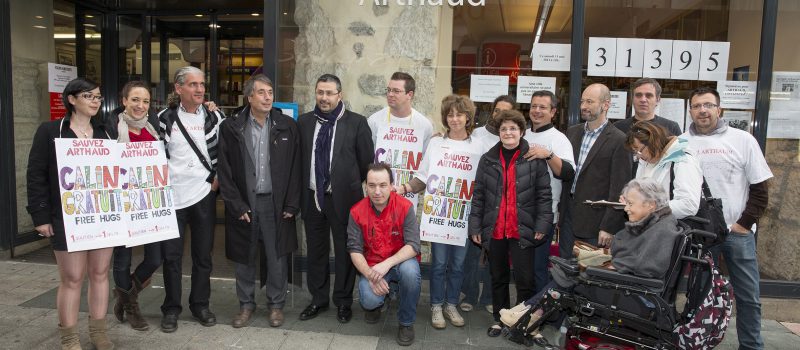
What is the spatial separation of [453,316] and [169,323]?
223 cm

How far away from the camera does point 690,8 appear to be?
5.54 metres

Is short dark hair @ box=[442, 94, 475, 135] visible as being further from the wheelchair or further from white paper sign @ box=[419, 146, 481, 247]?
the wheelchair

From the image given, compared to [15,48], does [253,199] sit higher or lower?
lower

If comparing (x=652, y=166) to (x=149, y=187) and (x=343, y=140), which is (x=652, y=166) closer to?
(x=343, y=140)

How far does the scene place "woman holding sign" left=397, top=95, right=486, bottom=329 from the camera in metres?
4.54

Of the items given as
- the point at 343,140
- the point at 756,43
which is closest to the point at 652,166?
the point at 343,140

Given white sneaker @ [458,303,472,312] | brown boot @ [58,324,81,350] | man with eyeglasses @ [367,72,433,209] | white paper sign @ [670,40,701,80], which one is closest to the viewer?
brown boot @ [58,324,81,350]

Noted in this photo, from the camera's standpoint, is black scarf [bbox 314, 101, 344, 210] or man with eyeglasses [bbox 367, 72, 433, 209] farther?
man with eyeglasses [bbox 367, 72, 433, 209]

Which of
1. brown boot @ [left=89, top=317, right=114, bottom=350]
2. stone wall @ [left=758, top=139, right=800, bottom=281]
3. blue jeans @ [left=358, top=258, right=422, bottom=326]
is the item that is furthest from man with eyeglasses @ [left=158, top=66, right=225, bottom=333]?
stone wall @ [left=758, top=139, right=800, bottom=281]

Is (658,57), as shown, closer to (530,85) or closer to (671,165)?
(530,85)

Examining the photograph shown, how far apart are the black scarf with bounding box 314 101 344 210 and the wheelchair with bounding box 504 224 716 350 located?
6.71ft

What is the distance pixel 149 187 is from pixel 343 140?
1465 millimetres

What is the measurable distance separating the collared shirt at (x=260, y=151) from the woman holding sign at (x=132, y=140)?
697 millimetres

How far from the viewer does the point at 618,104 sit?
5.54m
